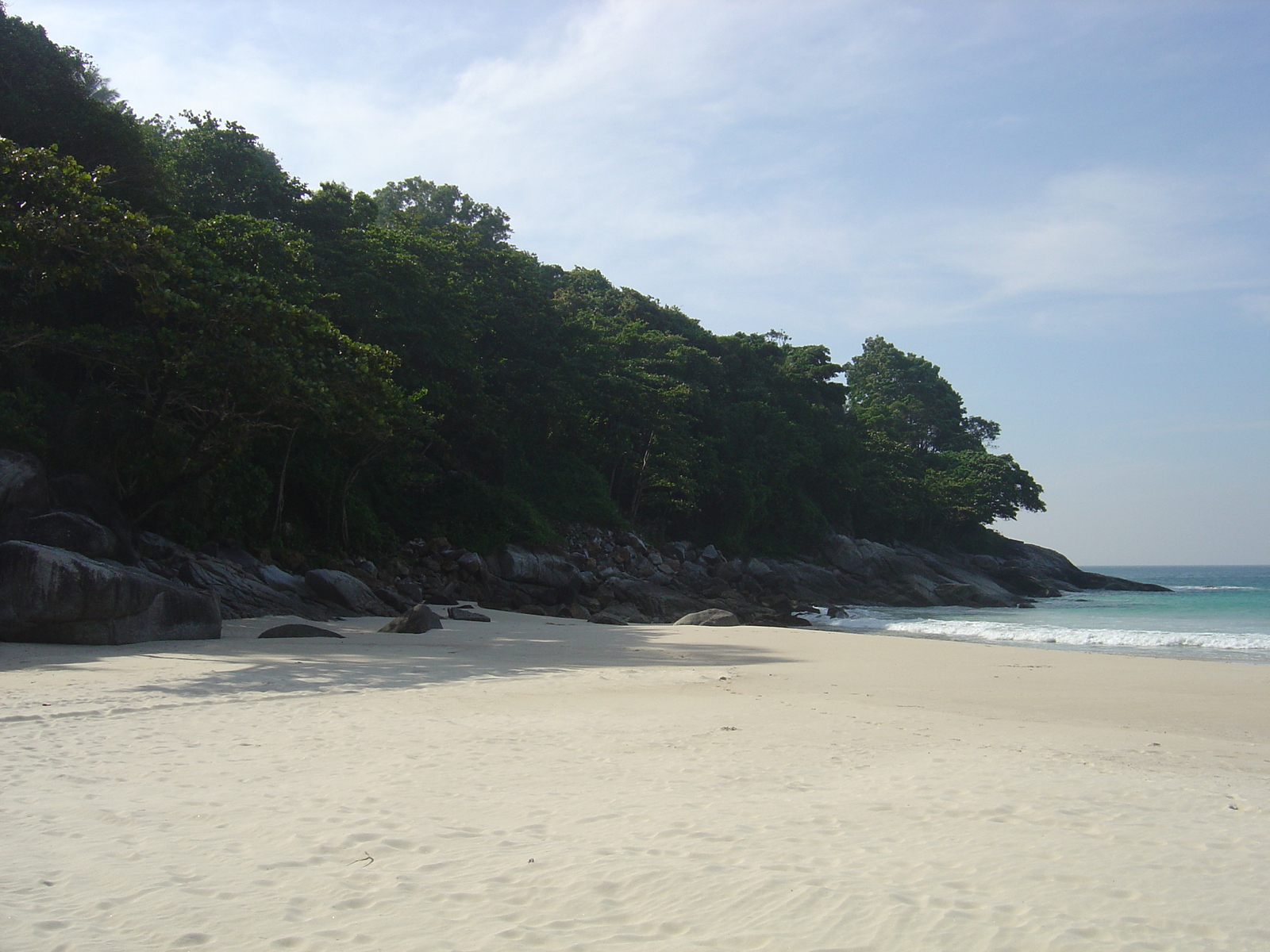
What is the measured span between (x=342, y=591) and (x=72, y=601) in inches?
269

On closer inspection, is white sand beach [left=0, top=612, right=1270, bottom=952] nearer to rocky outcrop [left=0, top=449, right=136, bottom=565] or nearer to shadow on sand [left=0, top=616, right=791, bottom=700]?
shadow on sand [left=0, top=616, right=791, bottom=700]

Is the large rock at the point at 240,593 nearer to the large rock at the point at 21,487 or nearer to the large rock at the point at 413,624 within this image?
the large rock at the point at 413,624

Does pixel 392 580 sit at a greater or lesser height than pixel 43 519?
lesser

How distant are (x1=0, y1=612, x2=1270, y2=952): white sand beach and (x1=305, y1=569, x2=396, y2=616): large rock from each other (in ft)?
26.4

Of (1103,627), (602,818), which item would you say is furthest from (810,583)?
(602,818)

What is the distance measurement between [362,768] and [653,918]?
2.77m

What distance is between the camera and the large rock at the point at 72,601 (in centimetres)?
1059

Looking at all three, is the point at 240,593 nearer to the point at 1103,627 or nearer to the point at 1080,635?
the point at 1080,635

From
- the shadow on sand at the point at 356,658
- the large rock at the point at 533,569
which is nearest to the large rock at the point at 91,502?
the shadow on sand at the point at 356,658

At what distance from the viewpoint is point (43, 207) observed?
13.2 meters

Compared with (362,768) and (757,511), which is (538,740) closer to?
(362,768)

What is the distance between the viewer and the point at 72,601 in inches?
423

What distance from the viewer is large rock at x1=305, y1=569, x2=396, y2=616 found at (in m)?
17.4

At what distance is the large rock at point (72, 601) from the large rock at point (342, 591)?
5643 millimetres
